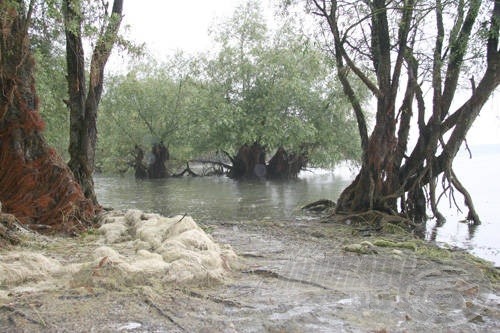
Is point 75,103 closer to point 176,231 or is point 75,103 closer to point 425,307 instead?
point 176,231

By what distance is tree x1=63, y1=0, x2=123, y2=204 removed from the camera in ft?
33.8

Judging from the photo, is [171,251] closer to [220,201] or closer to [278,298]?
[278,298]

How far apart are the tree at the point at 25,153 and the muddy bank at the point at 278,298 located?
49.1 inches

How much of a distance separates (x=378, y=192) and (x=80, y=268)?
845cm

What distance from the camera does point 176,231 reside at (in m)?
7.09

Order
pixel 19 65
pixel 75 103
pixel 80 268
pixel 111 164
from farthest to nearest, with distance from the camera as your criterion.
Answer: pixel 111 164
pixel 75 103
pixel 19 65
pixel 80 268

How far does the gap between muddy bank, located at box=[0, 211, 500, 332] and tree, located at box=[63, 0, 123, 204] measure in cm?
349

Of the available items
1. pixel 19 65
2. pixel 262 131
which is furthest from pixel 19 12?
pixel 262 131

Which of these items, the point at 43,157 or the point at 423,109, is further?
the point at 423,109

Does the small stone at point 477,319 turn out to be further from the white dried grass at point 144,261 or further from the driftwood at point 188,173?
the driftwood at point 188,173

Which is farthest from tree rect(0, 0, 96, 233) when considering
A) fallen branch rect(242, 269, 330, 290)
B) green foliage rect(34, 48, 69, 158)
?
green foliage rect(34, 48, 69, 158)

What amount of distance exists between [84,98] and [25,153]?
2.71 m

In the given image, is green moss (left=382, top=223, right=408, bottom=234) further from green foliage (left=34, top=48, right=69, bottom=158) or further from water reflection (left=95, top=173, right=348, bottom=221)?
green foliage (left=34, top=48, right=69, bottom=158)

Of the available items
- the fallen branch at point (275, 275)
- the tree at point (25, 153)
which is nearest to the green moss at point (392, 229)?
the fallen branch at point (275, 275)
